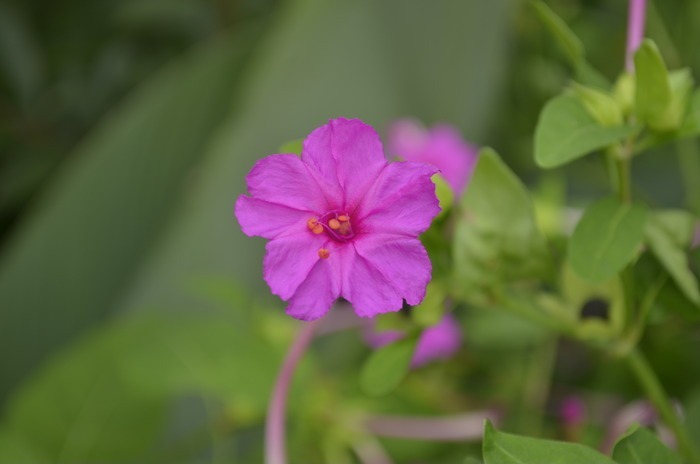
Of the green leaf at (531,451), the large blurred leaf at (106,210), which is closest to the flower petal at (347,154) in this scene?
the green leaf at (531,451)

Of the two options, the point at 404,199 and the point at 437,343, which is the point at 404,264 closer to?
the point at 404,199

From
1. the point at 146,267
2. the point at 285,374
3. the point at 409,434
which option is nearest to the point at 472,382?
the point at 409,434

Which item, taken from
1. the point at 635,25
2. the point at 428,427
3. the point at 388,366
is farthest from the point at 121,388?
the point at 635,25

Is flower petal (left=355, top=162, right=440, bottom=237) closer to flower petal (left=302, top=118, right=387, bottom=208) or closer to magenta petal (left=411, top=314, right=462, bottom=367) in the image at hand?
flower petal (left=302, top=118, right=387, bottom=208)

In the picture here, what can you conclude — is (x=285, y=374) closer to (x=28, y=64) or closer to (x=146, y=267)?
(x=146, y=267)

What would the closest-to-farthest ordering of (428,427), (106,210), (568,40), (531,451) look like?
(531,451) → (568,40) → (428,427) → (106,210)
